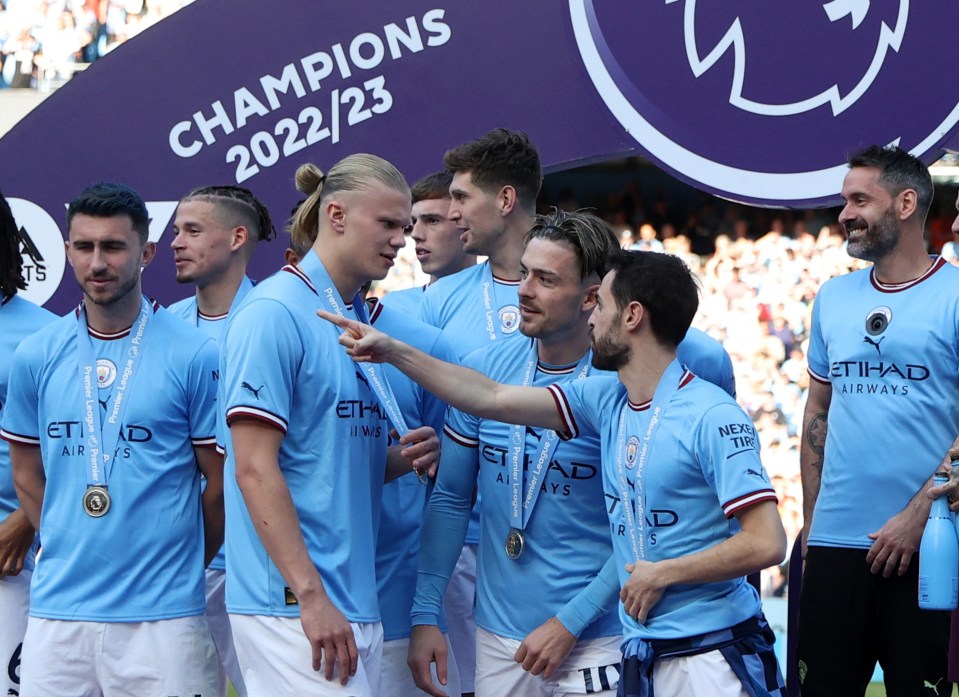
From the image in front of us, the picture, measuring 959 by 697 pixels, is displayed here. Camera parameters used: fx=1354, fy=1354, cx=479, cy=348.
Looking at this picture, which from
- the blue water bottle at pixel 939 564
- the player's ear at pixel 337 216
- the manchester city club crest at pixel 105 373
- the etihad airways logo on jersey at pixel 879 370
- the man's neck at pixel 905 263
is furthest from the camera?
the man's neck at pixel 905 263

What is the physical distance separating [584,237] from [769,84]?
2477 mm

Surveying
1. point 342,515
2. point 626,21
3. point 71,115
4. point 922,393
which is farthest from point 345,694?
point 71,115

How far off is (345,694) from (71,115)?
4.22m

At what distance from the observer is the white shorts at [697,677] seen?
3.16 m

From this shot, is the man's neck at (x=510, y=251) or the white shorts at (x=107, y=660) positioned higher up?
the man's neck at (x=510, y=251)

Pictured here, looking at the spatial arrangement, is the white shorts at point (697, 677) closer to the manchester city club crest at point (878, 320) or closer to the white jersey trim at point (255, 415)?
the white jersey trim at point (255, 415)

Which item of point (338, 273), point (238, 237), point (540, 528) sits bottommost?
point (540, 528)

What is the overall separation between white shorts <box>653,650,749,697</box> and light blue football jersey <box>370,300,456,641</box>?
91 cm

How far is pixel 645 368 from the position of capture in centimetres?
340

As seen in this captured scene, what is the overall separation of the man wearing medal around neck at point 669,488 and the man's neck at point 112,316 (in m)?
1.06

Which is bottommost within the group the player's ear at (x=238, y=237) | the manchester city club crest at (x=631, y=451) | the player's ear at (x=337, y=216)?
the manchester city club crest at (x=631, y=451)

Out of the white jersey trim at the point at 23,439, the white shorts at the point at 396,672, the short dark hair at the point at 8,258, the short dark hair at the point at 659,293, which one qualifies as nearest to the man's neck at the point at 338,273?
the short dark hair at the point at 659,293

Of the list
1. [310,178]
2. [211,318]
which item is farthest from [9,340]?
[310,178]

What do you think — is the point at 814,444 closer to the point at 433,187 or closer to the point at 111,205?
the point at 433,187
